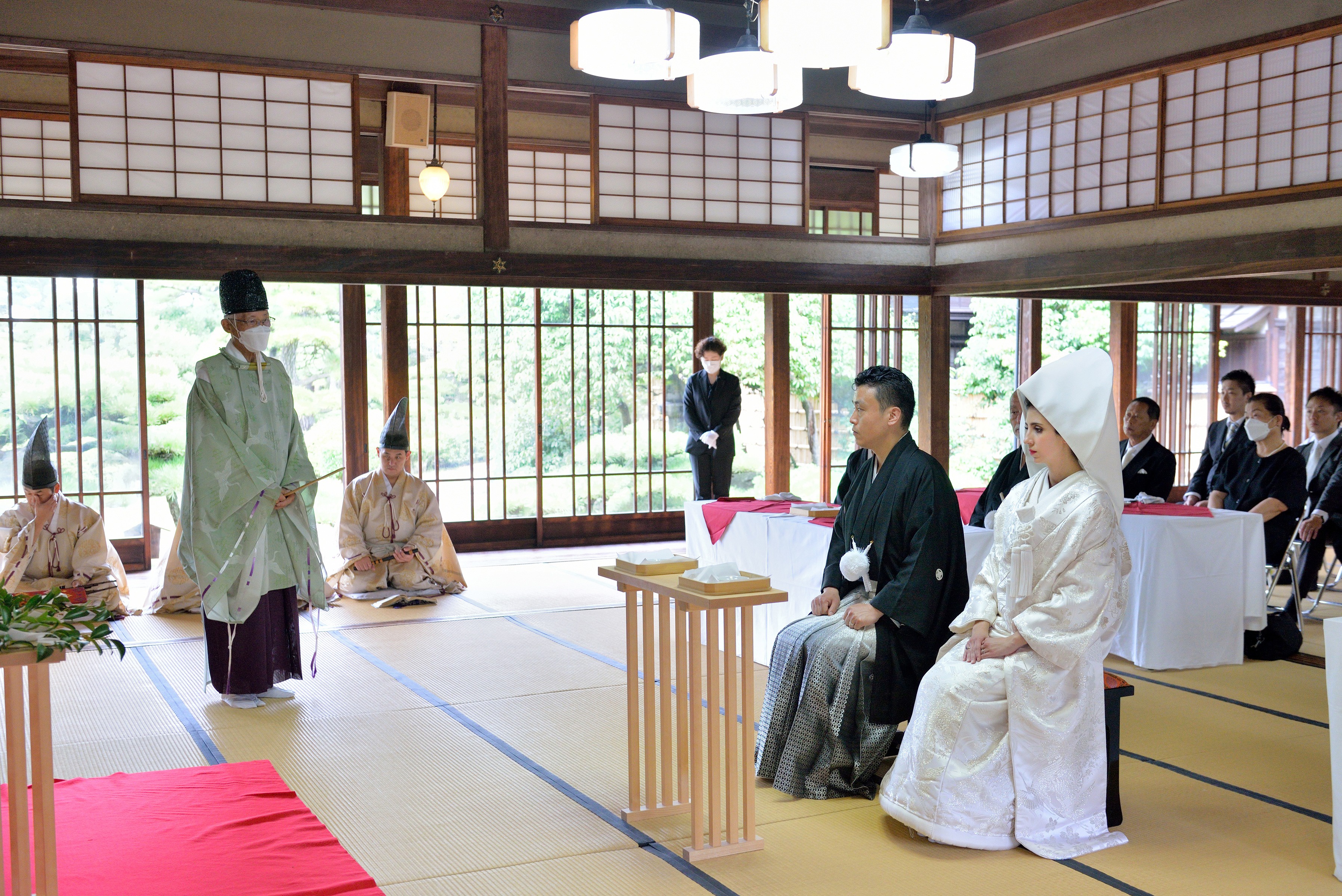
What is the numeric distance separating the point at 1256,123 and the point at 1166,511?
231cm

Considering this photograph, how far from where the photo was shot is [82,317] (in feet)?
23.6

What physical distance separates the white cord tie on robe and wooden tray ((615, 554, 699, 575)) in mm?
814

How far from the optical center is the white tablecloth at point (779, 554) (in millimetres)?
4461

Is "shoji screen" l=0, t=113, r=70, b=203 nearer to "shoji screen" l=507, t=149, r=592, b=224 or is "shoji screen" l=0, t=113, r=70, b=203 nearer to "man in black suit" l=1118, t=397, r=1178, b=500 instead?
"shoji screen" l=507, t=149, r=592, b=224

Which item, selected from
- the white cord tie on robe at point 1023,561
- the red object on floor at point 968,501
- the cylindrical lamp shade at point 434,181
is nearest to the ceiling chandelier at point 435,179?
the cylindrical lamp shade at point 434,181

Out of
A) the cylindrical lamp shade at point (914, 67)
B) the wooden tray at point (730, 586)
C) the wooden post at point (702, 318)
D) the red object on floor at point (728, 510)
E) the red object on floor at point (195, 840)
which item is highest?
the cylindrical lamp shade at point (914, 67)

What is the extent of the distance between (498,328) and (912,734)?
20.3ft

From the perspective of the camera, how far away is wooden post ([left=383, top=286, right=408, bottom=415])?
26.0 feet

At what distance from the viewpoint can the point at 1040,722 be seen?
2742 millimetres

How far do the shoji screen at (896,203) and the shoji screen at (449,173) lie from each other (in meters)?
3.43

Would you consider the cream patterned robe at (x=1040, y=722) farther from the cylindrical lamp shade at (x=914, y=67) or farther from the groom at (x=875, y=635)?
the cylindrical lamp shade at (x=914, y=67)

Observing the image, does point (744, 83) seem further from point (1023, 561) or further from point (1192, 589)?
point (1192, 589)

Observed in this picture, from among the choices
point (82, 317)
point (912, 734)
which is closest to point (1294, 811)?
point (912, 734)

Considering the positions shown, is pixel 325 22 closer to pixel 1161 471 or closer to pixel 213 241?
pixel 213 241
